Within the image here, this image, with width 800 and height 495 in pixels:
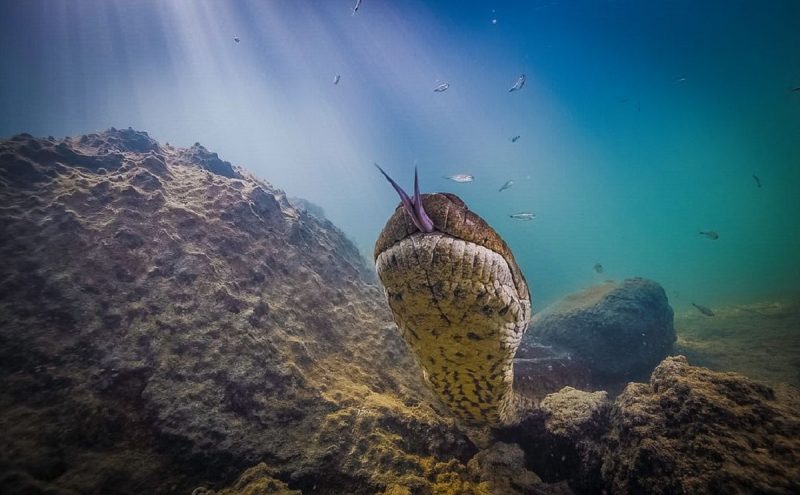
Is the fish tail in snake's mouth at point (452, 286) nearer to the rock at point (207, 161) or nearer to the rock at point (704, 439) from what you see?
the rock at point (704, 439)

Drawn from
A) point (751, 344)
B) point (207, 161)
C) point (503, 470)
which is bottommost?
point (503, 470)

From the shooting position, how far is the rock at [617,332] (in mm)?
7973

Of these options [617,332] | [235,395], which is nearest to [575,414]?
[235,395]

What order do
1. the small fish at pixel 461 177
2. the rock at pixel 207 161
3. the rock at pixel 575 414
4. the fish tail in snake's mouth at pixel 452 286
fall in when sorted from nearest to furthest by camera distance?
1. the fish tail in snake's mouth at pixel 452 286
2. the rock at pixel 575 414
3. the rock at pixel 207 161
4. the small fish at pixel 461 177

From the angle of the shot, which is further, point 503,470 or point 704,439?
point 503,470

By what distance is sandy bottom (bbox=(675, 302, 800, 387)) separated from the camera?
7.36m

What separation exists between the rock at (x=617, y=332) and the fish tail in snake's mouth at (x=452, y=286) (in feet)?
21.5

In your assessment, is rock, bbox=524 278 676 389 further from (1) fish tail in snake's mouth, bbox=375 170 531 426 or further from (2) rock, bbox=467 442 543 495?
(1) fish tail in snake's mouth, bbox=375 170 531 426

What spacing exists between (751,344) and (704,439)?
11.6 metres

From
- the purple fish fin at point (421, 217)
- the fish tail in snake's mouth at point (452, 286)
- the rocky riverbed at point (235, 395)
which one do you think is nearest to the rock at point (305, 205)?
the rocky riverbed at point (235, 395)

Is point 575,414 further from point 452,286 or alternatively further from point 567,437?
point 452,286

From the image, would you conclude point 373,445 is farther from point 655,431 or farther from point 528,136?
point 528,136

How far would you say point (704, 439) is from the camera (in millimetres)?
2260

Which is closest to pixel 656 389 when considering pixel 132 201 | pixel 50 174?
pixel 132 201
